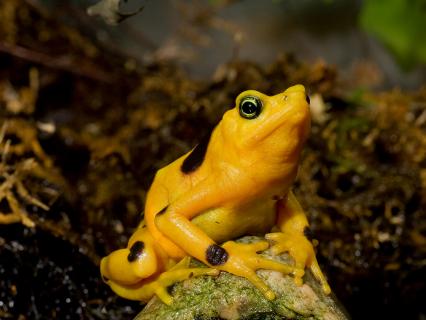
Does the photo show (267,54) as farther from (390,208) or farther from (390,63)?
(390,208)

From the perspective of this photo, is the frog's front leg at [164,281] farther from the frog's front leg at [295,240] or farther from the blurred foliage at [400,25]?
the blurred foliage at [400,25]

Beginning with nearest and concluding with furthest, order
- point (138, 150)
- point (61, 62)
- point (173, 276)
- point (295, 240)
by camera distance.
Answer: point (173, 276)
point (295, 240)
point (138, 150)
point (61, 62)

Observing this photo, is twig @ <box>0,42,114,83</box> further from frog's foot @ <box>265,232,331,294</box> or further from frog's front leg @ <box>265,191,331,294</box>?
frog's foot @ <box>265,232,331,294</box>

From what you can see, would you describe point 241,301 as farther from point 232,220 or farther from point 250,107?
point 250,107

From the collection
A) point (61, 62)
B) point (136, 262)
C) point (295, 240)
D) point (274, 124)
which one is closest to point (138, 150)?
point (61, 62)

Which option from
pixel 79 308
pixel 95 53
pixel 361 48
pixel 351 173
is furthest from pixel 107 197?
pixel 361 48

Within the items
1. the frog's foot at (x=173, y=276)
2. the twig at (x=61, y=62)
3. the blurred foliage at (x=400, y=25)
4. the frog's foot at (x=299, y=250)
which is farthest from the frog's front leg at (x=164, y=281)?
the blurred foliage at (x=400, y=25)

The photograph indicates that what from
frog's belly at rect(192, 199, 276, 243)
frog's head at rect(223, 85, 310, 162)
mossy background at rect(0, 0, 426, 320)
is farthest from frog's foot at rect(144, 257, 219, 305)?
mossy background at rect(0, 0, 426, 320)
